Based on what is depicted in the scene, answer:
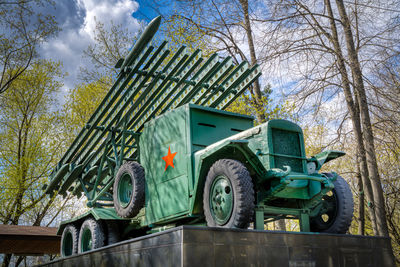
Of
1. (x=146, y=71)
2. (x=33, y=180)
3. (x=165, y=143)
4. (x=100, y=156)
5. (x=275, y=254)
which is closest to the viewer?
(x=275, y=254)

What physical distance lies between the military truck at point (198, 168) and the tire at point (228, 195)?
0.01m

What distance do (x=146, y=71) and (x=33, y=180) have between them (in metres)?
13.5

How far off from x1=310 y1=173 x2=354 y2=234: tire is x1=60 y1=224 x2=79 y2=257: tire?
16.5ft

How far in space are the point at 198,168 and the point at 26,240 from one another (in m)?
9.08

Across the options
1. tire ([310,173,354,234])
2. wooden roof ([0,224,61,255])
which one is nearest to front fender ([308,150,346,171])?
tire ([310,173,354,234])

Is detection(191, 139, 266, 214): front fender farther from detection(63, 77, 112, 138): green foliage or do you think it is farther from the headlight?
detection(63, 77, 112, 138): green foliage

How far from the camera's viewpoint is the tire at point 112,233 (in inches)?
307

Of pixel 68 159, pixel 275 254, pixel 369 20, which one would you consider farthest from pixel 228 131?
pixel 369 20

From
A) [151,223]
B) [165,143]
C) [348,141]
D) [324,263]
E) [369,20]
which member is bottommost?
[324,263]

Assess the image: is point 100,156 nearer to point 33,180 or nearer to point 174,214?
point 174,214

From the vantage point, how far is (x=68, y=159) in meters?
9.36

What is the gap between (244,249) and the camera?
4.39 m

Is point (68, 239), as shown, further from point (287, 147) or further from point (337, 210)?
point (337, 210)

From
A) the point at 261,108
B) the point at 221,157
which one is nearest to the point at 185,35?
the point at 261,108
